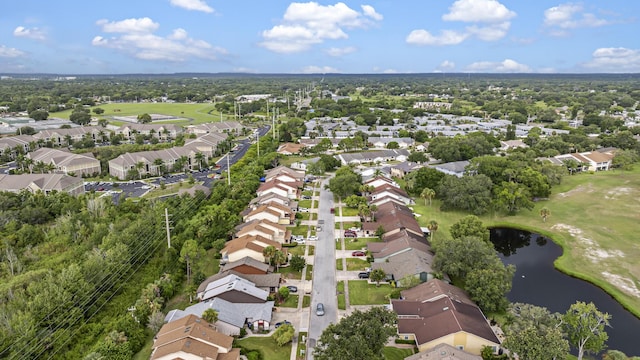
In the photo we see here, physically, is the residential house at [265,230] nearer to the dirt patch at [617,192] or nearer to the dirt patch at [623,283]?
the dirt patch at [623,283]

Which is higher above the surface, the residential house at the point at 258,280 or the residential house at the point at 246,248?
the residential house at the point at 246,248

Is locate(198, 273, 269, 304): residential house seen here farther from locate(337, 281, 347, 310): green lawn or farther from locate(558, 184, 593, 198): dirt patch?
locate(558, 184, 593, 198): dirt patch

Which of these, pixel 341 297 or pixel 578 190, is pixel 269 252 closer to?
pixel 341 297

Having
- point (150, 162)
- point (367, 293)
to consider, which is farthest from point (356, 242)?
point (150, 162)

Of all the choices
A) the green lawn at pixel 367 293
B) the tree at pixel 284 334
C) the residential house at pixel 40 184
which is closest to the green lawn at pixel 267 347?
the tree at pixel 284 334

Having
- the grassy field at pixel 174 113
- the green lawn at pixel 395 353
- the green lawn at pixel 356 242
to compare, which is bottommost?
the green lawn at pixel 395 353

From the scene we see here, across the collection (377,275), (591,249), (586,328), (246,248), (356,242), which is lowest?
(591,249)

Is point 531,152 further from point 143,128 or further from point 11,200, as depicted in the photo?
point 143,128
